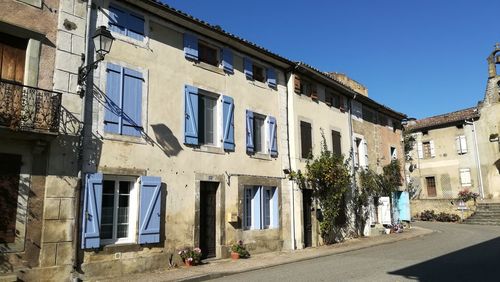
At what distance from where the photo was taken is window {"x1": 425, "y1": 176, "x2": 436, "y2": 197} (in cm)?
3481

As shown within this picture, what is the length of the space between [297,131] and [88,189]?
28.2 feet

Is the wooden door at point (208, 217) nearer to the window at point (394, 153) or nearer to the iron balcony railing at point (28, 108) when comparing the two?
the iron balcony railing at point (28, 108)

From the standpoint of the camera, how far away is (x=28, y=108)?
829 centimetres

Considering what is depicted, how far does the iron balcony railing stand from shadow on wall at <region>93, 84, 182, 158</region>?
1.35 metres

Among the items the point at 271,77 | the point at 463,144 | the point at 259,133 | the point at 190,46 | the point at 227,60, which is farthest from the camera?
the point at 463,144

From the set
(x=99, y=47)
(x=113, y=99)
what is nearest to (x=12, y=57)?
(x=99, y=47)

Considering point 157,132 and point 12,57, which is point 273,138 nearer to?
point 157,132

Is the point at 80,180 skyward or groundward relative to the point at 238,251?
skyward

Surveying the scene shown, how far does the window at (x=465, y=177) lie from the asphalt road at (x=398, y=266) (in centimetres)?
1911

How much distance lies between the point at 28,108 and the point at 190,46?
17.4 ft

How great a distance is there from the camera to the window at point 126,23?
416 inches

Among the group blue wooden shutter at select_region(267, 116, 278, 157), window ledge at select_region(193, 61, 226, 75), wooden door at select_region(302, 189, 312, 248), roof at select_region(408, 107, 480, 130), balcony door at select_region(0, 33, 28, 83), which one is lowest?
wooden door at select_region(302, 189, 312, 248)

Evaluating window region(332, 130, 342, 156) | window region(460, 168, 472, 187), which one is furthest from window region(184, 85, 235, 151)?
window region(460, 168, 472, 187)

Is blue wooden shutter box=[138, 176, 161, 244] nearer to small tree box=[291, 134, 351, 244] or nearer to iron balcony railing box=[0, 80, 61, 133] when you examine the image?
iron balcony railing box=[0, 80, 61, 133]
